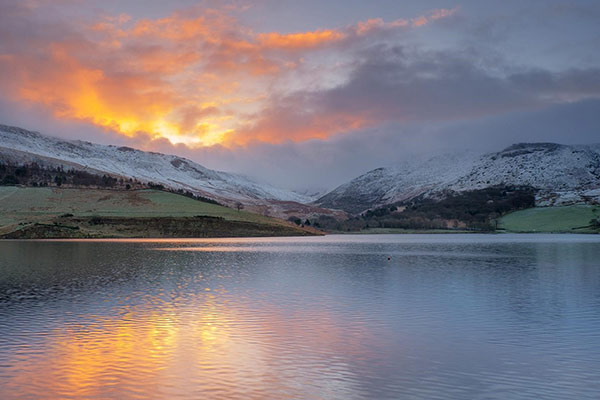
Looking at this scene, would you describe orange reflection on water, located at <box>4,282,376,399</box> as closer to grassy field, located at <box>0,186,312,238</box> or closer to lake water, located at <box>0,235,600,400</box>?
lake water, located at <box>0,235,600,400</box>

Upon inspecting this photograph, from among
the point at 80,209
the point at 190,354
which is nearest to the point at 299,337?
the point at 190,354

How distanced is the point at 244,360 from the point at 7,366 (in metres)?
9.08

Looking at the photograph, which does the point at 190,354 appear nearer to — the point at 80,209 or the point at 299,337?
the point at 299,337

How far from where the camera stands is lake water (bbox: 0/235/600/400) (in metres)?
19.2

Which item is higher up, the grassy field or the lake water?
the grassy field

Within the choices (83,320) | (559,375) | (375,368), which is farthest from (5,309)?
(559,375)

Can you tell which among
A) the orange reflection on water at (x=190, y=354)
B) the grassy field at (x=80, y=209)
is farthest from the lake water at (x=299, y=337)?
the grassy field at (x=80, y=209)

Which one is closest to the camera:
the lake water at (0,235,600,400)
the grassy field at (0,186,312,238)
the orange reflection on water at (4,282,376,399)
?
the orange reflection on water at (4,282,376,399)

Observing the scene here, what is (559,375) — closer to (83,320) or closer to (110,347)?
(110,347)

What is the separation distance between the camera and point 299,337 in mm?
27250

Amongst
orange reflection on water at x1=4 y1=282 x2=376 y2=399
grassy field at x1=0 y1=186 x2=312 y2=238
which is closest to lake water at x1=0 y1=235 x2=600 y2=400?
orange reflection on water at x1=4 y1=282 x2=376 y2=399

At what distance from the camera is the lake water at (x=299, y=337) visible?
19.2 m

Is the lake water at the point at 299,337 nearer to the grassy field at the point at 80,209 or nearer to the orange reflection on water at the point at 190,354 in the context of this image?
the orange reflection on water at the point at 190,354

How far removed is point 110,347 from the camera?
82.1 ft
